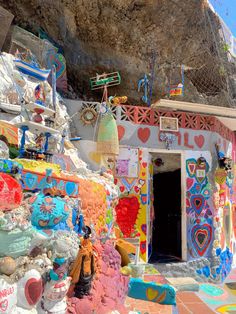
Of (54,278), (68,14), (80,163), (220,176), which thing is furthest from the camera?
(68,14)

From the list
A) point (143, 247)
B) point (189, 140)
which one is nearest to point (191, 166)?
point (189, 140)

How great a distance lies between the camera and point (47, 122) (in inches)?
252

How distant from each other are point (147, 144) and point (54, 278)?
6724 millimetres

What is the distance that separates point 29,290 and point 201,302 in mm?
5876

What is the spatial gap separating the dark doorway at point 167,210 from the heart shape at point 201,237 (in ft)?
6.41

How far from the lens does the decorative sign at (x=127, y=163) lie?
912cm

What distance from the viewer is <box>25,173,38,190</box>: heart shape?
360cm

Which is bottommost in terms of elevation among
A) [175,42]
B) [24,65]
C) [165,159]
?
[165,159]

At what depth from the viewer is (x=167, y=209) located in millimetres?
12992

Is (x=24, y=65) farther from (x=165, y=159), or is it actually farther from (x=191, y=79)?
(x=191, y=79)

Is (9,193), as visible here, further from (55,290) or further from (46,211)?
(55,290)

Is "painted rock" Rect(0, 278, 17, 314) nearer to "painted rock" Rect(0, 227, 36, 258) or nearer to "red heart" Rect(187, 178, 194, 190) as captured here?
"painted rock" Rect(0, 227, 36, 258)

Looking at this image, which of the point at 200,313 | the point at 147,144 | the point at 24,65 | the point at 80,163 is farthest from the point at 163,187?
the point at 24,65

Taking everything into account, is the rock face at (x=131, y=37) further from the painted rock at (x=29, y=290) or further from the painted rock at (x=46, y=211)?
the painted rock at (x=29, y=290)
